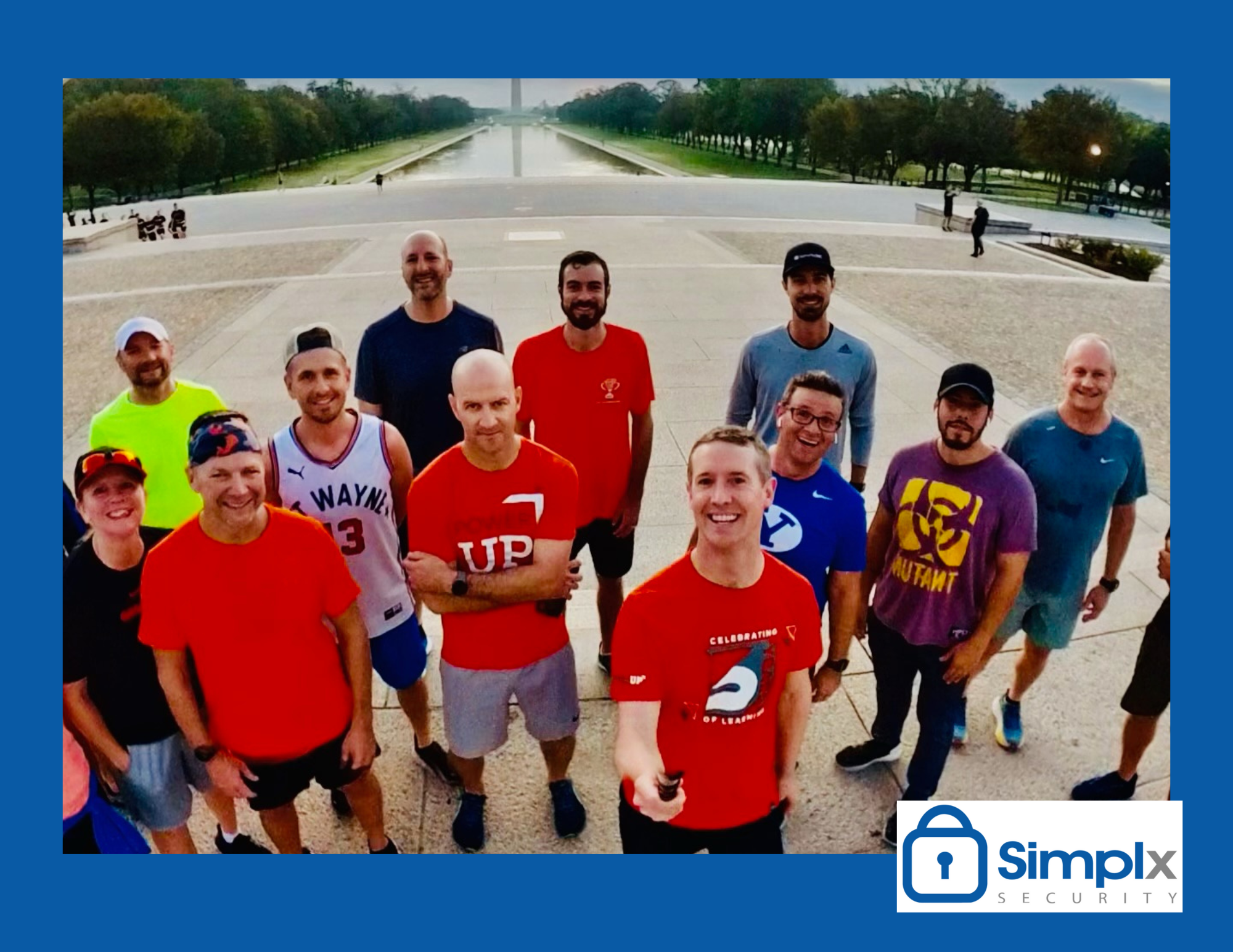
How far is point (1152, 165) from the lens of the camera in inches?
146

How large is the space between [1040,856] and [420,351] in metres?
3.10

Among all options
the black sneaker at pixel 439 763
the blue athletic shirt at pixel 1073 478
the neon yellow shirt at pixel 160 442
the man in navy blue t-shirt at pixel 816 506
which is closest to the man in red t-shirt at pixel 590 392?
the man in navy blue t-shirt at pixel 816 506

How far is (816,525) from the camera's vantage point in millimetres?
2627

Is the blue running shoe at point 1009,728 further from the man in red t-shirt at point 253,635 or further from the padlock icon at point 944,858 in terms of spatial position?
the man in red t-shirt at point 253,635

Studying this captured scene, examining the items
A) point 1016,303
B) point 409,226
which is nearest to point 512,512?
point 1016,303

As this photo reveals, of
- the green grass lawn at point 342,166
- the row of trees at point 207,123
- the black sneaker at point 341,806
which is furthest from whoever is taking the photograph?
the green grass lawn at point 342,166

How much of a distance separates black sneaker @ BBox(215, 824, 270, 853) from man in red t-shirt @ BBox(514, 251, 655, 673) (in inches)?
68.1

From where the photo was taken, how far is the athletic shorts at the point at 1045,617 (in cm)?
322

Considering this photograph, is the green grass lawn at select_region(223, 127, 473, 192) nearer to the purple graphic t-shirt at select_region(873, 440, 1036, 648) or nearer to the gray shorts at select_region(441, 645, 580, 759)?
the gray shorts at select_region(441, 645, 580, 759)

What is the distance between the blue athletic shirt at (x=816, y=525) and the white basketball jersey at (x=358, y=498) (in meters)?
1.37

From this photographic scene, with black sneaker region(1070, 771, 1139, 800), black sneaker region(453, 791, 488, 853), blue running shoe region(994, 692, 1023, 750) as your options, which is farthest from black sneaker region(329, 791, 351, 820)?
black sneaker region(1070, 771, 1139, 800)

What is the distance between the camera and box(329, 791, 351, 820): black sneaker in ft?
10.5

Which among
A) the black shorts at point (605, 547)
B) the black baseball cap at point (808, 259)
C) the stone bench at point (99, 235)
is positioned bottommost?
the black shorts at point (605, 547)

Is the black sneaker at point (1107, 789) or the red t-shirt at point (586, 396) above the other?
the red t-shirt at point (586, 396)
